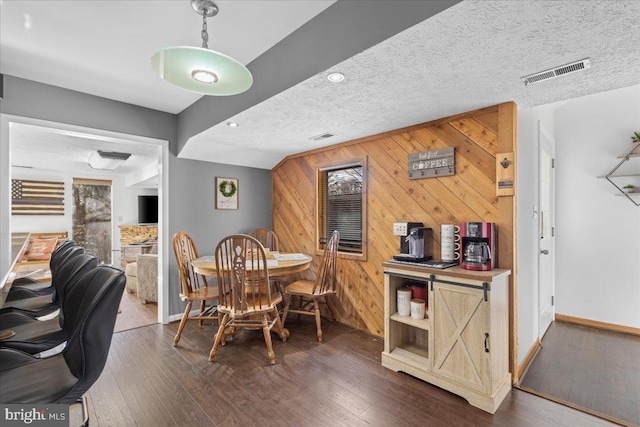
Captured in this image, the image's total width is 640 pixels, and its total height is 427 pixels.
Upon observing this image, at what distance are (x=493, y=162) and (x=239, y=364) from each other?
2718mm

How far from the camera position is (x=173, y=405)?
1.95 metres

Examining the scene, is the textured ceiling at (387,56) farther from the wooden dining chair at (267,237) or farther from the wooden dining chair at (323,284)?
the wooden dining chair at (267,237)

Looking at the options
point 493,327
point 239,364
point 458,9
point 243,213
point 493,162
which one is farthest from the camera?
point 243,213

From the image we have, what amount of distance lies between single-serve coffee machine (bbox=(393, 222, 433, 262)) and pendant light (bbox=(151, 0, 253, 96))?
Result: 1823 millimetres

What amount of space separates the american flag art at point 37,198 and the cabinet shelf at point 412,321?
7.95 metres

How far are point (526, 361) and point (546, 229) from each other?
154 centimetres

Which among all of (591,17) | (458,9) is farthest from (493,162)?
(458,9)

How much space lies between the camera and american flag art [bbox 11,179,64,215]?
6.27 metres

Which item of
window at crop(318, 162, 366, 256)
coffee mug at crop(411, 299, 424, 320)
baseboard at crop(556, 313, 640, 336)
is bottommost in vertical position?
baseboard at crop(556, 313, 640, 336)

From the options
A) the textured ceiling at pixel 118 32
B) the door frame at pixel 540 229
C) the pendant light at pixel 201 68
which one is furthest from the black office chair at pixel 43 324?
the door frame at pixel 540 229

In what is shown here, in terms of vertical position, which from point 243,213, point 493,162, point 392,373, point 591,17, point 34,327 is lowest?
point 392,373

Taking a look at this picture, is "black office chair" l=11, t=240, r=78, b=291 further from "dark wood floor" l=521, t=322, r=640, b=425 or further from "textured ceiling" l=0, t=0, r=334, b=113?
"dark wood floor" l=521, t=322, r=640, b=425

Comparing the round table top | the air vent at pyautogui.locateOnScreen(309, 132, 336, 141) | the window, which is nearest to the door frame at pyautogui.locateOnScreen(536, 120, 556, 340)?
the window

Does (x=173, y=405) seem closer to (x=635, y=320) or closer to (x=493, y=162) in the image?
(x=493, y=162)
